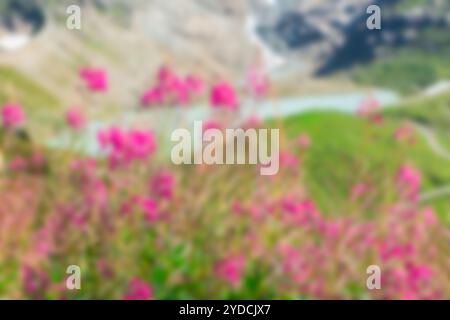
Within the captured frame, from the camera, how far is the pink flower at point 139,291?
2720 millimetres

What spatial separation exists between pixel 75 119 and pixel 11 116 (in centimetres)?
50

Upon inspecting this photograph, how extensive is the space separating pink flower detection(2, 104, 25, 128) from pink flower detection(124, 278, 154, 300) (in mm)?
2003

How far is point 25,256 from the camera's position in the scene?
349 cm

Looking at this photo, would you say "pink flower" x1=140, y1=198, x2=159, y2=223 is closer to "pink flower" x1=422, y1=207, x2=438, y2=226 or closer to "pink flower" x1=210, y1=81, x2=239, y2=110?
"pink flower" x1=210, y1=81, x2=239, y2=110

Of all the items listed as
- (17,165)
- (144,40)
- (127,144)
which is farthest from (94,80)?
(144,40)

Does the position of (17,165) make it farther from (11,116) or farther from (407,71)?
(407,71)

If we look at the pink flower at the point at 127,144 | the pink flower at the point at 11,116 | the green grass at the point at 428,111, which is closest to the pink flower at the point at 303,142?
the pink flower at the point at 127,144

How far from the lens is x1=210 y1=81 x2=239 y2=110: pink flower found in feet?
13.0

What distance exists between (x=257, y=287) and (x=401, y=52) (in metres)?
168

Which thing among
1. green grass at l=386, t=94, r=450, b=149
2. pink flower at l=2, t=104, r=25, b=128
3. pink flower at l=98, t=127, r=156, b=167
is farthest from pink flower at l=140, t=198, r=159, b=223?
green grass at l=386, t=94, r=450, b=149

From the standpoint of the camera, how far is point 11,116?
4.46 metres

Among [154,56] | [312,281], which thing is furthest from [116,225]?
[154,56]

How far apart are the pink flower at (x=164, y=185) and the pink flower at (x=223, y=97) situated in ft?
1.87
